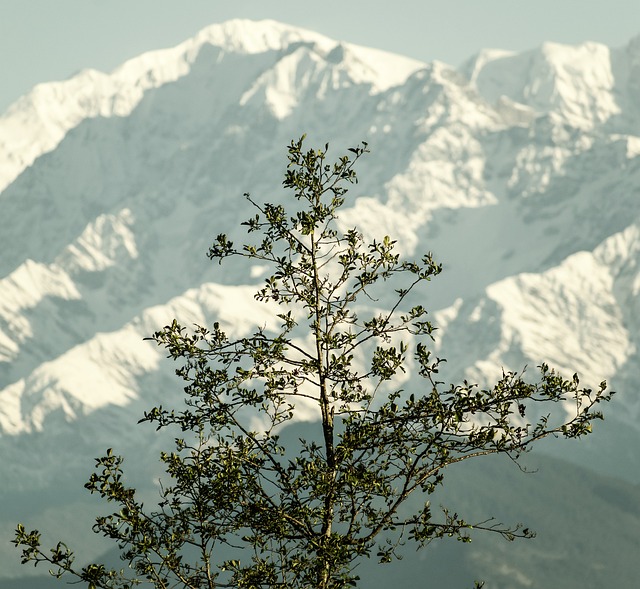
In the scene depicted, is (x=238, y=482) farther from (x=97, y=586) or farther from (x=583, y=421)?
(x=583, y=421)

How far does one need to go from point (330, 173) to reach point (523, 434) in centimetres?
897

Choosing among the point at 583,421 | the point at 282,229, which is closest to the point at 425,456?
the point at 583,421

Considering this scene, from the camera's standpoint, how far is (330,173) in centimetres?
3797

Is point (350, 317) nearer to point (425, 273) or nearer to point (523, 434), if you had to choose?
point (425, 273)

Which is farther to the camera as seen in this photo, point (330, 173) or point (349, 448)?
point (330, 173)

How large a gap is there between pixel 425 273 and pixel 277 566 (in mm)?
8749

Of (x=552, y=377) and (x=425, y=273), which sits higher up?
(x=425, y=273)

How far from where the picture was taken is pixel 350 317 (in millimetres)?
36312

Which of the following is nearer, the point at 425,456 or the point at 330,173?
the point at 425,456

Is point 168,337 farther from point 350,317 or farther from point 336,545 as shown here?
point 336,545

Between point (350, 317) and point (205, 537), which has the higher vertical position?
point (350, 317)

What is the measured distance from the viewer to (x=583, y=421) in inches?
1421

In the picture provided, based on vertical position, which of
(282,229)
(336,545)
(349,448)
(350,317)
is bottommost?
(336,545)

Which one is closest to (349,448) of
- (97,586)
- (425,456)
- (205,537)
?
(425,456)
